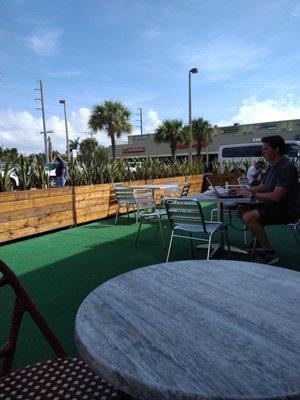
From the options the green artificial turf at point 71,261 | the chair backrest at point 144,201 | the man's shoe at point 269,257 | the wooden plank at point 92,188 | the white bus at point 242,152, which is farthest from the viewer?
the white bus at point 242,152

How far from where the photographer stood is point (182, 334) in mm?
1027

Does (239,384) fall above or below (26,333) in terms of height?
above

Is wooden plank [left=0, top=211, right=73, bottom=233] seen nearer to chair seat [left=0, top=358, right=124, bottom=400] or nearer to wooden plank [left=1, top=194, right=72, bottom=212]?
wooden plank [left=1, top=194, right=72, bottom=212]

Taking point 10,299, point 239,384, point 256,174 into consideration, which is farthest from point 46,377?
point 256,174

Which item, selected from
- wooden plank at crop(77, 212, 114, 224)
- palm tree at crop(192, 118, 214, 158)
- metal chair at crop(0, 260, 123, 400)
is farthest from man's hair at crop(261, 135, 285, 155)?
palm tree at crop(192, 118, 214, 158)

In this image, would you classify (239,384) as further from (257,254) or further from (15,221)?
(15,221)

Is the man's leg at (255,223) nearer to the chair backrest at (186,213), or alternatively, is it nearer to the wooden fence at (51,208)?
the chair backrest at (186,213)

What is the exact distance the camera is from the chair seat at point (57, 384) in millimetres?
1222

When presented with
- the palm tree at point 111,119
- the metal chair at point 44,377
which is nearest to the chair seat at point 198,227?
the metal chair at point 44,377

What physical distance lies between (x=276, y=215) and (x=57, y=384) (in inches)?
130

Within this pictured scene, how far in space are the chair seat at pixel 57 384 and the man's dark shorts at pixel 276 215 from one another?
310cm

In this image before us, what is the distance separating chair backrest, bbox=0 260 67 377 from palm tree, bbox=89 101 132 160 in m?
31.1

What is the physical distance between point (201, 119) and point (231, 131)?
6.30m

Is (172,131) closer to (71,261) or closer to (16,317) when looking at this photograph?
(71,261)
